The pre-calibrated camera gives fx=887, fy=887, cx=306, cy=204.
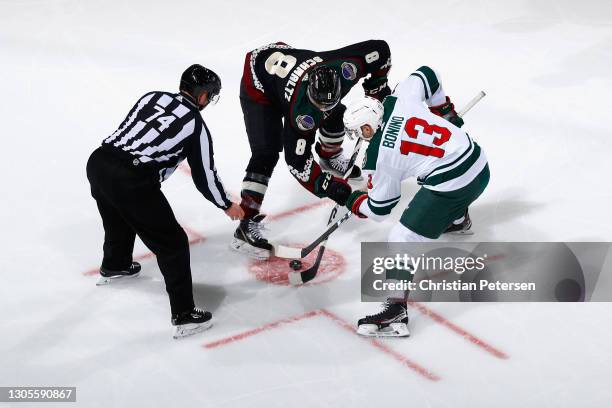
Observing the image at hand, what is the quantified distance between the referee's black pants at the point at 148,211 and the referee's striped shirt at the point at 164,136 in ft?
0.18

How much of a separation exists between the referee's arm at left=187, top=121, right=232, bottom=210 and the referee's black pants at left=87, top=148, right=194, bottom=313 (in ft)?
0.58

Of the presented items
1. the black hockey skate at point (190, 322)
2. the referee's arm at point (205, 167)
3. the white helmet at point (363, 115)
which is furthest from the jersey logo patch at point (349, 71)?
the black hockey skate at point (190, 322)

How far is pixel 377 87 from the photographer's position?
4.64m

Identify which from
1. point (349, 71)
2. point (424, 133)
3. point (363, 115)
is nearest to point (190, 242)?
point (349, 71)

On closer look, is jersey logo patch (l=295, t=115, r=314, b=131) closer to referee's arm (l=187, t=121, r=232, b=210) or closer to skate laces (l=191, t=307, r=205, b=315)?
referee's arm (l=187, t=121, r=232, b=210)

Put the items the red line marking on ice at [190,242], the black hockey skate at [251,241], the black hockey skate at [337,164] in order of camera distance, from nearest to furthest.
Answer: the red line marking on ice at [190,242], the black hockey skate at [251,241], the black hockey skate at [337,164]

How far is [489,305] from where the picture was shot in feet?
13.2

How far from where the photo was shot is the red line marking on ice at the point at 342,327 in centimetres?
360

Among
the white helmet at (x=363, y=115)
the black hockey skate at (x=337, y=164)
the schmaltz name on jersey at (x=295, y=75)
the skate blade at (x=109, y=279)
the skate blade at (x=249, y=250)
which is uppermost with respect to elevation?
the schmaltz name on jersey at (x=295, y=75)

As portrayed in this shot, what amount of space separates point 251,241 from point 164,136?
3.19 ft

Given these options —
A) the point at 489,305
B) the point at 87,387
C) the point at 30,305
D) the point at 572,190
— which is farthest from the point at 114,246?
the point at 572,190

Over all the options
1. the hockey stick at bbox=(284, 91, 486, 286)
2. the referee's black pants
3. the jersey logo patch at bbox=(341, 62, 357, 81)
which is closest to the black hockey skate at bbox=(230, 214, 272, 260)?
the hockey stick at bbox=(284, 91, 486, 286)

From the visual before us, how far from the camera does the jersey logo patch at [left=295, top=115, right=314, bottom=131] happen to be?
401 cm

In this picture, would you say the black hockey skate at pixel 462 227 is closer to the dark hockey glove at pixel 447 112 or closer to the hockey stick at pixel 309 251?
the dark hockey glove at pixel 447 112
